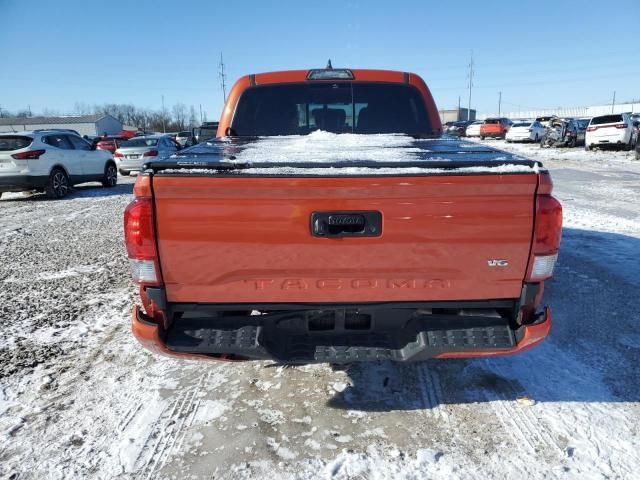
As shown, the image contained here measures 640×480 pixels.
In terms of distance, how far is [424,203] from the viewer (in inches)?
83.5

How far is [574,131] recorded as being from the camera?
26.0 meters

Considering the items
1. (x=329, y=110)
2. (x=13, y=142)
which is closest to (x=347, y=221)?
(x=329, y=110)

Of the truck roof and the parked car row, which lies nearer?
the truck roof

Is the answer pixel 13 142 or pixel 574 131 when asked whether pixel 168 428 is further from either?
pixel 574 131

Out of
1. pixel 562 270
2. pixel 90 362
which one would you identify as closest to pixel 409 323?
pixel 90 362

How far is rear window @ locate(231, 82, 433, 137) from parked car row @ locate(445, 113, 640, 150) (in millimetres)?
10336

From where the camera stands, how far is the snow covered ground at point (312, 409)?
2297 millimetres

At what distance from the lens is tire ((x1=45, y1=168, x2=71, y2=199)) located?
11418mm

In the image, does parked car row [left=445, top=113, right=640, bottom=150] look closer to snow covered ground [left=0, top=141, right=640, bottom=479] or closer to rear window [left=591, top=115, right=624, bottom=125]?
rear window [left=591, top=115, right=624, bottom=125]

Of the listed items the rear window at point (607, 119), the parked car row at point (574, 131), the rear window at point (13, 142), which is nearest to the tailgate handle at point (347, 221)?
the rear window at point (13, 142)

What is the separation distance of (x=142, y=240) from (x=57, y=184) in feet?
37.7

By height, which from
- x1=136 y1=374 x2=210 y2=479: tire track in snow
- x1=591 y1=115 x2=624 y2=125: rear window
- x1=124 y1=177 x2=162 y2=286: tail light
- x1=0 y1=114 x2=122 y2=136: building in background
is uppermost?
x1=0 y1=114 x2=122 y2=136: building in background

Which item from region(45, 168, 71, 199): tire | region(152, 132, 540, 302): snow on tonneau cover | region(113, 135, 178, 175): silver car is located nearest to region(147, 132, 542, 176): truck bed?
region(152, 132, 540, 302): snow on tonneau cover

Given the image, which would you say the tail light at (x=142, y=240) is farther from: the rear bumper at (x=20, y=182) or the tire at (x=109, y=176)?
the tire at (x=109, y=176)
